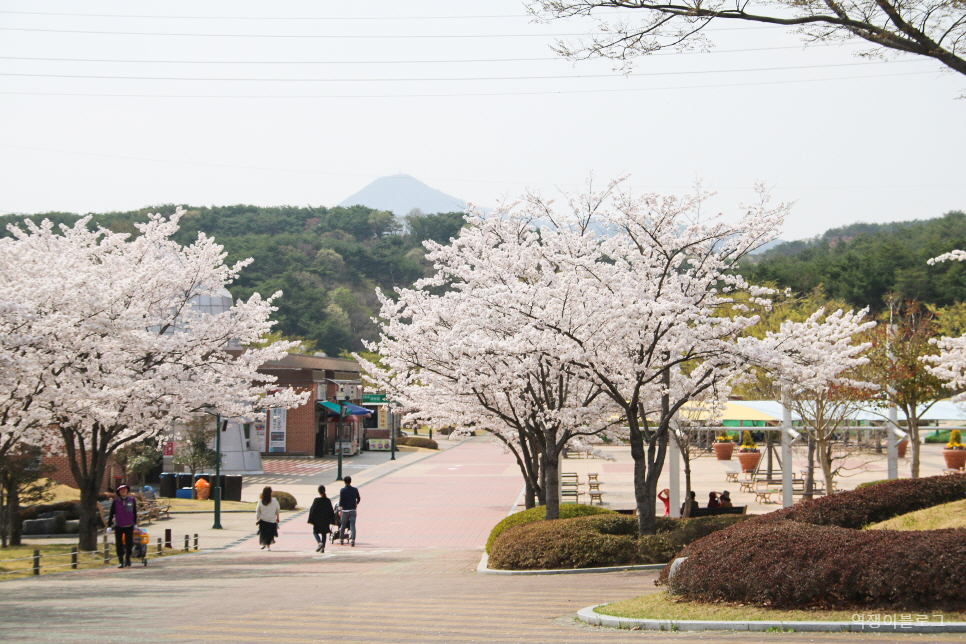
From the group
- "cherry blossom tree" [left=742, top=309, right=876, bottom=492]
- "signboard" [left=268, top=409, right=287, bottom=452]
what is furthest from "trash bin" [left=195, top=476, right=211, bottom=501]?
"cherry blossom tree" [left=742, top=309, right=876, bottom=492]

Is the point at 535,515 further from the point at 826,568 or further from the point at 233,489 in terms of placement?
the point at 233,489

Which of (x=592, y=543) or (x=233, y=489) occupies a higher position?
(x=592, y=543)

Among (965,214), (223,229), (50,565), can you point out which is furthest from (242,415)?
(223,229)

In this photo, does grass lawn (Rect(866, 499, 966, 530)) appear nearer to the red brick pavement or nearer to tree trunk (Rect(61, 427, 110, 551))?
the red brick pavement

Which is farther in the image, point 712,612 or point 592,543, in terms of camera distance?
point 592,543

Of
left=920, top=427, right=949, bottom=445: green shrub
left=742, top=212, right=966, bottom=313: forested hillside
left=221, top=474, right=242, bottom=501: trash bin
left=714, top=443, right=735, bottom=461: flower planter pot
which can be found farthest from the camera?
left=742, top=212, right=966, bottom=313: forested hillside

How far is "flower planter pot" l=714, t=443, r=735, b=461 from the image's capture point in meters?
41.2

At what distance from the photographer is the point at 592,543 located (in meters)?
13.6

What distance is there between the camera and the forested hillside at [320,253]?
90.5 m

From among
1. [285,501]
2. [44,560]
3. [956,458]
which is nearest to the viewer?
[44,560]

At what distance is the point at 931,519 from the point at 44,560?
1599 cm

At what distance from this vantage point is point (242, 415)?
1908 centimetres

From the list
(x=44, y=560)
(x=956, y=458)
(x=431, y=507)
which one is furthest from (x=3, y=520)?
(x=956, y=458)

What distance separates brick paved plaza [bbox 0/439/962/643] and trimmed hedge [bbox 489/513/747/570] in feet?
2.60
